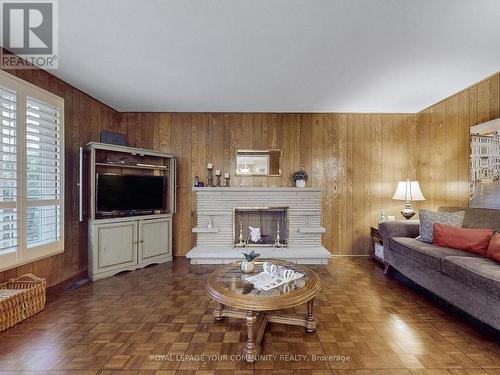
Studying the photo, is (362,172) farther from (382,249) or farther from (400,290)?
(400,290)

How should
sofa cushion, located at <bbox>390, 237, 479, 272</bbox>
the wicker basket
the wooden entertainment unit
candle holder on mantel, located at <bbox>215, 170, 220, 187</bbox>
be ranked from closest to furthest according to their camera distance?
the wicker basket
sofa cushion, located at <bbox>390, 237, 479, 272</bbox>
the wooden entertainment unit
candle holder on mantel, located at <bbox>215, 170, 220, 187</bbox>

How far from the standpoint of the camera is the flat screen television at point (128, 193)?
2.98 meters

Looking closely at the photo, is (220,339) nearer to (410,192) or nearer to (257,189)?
(257,189)

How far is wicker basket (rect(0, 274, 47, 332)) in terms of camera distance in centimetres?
186

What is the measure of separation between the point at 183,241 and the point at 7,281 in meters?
2.06

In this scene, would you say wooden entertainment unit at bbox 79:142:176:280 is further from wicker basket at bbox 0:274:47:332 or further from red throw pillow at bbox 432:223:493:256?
red throw pillow at bbox 432:223:493:256

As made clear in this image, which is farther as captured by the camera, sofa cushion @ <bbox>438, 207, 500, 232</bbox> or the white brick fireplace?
the white brick fireplace

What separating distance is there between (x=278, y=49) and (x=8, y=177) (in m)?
2.66

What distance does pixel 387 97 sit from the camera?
317cm

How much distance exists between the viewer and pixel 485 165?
2.64m

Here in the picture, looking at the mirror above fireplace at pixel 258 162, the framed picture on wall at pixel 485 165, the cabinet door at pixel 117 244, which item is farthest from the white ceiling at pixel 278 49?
the cabinet door at pixel 117 244

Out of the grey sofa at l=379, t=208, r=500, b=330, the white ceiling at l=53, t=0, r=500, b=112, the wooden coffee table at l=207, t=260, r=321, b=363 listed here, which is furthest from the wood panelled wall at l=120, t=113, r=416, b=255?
the wooden coffee table at l=207, t=260, r=321, b=363

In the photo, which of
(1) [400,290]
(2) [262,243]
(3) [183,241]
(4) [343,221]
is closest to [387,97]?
(4) [343,221]

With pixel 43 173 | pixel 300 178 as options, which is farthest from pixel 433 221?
pixel 43 173
